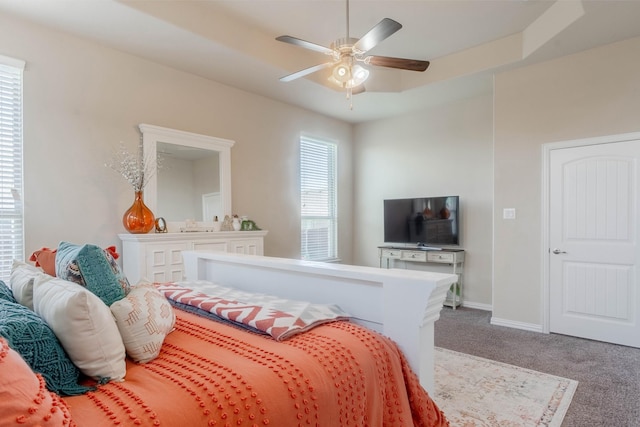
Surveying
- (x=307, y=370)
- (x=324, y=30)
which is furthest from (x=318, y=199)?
(x=307, y=370)

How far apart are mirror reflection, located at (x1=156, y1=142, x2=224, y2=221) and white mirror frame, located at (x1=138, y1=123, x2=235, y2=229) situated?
0.05 meters

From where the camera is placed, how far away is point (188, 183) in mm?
3895

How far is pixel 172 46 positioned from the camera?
3.31 meters

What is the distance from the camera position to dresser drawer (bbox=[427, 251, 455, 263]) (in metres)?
4.69

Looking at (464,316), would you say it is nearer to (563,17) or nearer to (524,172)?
(524,172)

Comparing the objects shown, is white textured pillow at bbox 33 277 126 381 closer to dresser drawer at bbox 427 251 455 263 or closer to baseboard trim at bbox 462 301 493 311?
dresser drawer at bbox 427 251 455 263

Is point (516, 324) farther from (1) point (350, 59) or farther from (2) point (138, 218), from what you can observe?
(2) point (138, 218)

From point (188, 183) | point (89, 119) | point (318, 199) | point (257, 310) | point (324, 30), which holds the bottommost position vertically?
point (257, 310)

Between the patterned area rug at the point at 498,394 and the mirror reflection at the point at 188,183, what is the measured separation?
2.84 metres

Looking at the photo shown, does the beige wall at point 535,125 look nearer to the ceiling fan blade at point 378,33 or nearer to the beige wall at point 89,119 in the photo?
the ceiling fan blade at point 378,33

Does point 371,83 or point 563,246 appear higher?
point 371,83

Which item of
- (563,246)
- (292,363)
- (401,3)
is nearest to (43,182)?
(292,363)

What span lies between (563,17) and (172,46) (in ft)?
11.5

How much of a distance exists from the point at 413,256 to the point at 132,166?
11.8 feet
